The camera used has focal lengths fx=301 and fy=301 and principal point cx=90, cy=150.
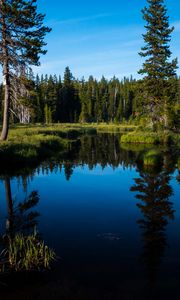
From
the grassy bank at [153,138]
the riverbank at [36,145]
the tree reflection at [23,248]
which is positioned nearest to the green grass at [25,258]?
the tree reflection at [23,248]

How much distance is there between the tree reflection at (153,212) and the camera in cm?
804

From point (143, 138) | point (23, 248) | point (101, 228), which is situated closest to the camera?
point (23, 248)

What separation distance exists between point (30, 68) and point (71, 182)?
13.5 metres

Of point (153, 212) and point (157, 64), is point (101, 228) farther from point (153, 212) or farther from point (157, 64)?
point (157, 64)

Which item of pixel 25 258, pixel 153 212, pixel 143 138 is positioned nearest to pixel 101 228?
pixel 153 212

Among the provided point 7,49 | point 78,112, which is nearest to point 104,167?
point 7,49

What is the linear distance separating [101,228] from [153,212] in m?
2.61

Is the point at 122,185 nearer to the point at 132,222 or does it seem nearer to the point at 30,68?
the point at 132,222

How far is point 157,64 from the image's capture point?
45.4 metres

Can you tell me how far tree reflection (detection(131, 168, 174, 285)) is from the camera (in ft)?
26.4

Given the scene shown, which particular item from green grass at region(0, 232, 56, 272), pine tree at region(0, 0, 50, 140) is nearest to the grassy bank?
pine tree at region(0, 0, 50, 140)

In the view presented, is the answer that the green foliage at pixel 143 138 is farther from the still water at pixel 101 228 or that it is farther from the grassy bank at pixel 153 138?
the still water at pixel 101 228

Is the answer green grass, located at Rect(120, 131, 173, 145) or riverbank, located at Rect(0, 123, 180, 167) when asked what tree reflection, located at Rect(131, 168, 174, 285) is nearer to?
riverbank, located at Rect(0, 123, 180, 167)

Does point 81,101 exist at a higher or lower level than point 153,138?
higher
